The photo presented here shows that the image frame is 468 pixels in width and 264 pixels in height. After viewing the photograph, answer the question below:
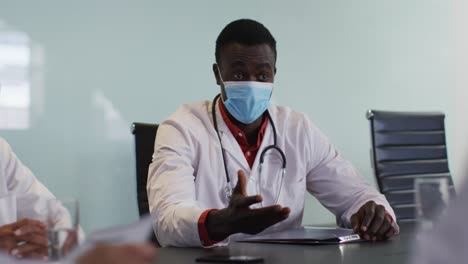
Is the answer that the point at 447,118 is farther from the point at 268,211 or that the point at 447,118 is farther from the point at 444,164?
the point at 268,211

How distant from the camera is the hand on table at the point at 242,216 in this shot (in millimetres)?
1647

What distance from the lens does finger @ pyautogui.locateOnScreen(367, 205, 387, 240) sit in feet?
6.50

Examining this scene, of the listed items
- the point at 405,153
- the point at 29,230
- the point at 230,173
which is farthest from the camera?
the point at 405,153

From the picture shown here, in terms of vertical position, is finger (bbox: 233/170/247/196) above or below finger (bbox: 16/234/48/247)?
above

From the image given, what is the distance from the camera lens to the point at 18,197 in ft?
4.11

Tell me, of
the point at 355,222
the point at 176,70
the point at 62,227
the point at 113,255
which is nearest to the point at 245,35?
the point at 355,222

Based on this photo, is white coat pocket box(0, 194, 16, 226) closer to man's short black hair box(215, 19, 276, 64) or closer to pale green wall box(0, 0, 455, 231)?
man's short black hair box(215, 19, 276, 64)

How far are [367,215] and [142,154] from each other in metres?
0.98

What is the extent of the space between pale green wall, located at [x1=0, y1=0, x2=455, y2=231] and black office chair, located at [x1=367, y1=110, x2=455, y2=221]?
803 mm

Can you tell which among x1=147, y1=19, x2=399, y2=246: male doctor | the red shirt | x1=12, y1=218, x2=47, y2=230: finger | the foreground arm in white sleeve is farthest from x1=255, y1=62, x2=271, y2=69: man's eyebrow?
x1=12, y1=218, x2=47, y2=230: finger

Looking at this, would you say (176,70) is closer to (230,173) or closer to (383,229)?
(230,173)

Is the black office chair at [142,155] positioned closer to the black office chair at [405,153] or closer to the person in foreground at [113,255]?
the black office chair at [405,153]

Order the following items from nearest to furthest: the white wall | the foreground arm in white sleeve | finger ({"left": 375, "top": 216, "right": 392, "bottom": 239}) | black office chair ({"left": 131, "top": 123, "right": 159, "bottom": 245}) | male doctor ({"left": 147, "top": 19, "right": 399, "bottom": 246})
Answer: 1. finger ({"left": 375, "top": 216, "right": 392, "bottom": 239})
2. male doctor ({"left": 147, "top": 19, "right": 399, "bottom": 246})
3. the foreground arm in white sleeve
4. black office chair ({"left": 131, "top": 123, "right": 159, "bottom": 245})
5. the white wall

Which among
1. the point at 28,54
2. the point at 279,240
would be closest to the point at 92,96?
the point at 28,54
